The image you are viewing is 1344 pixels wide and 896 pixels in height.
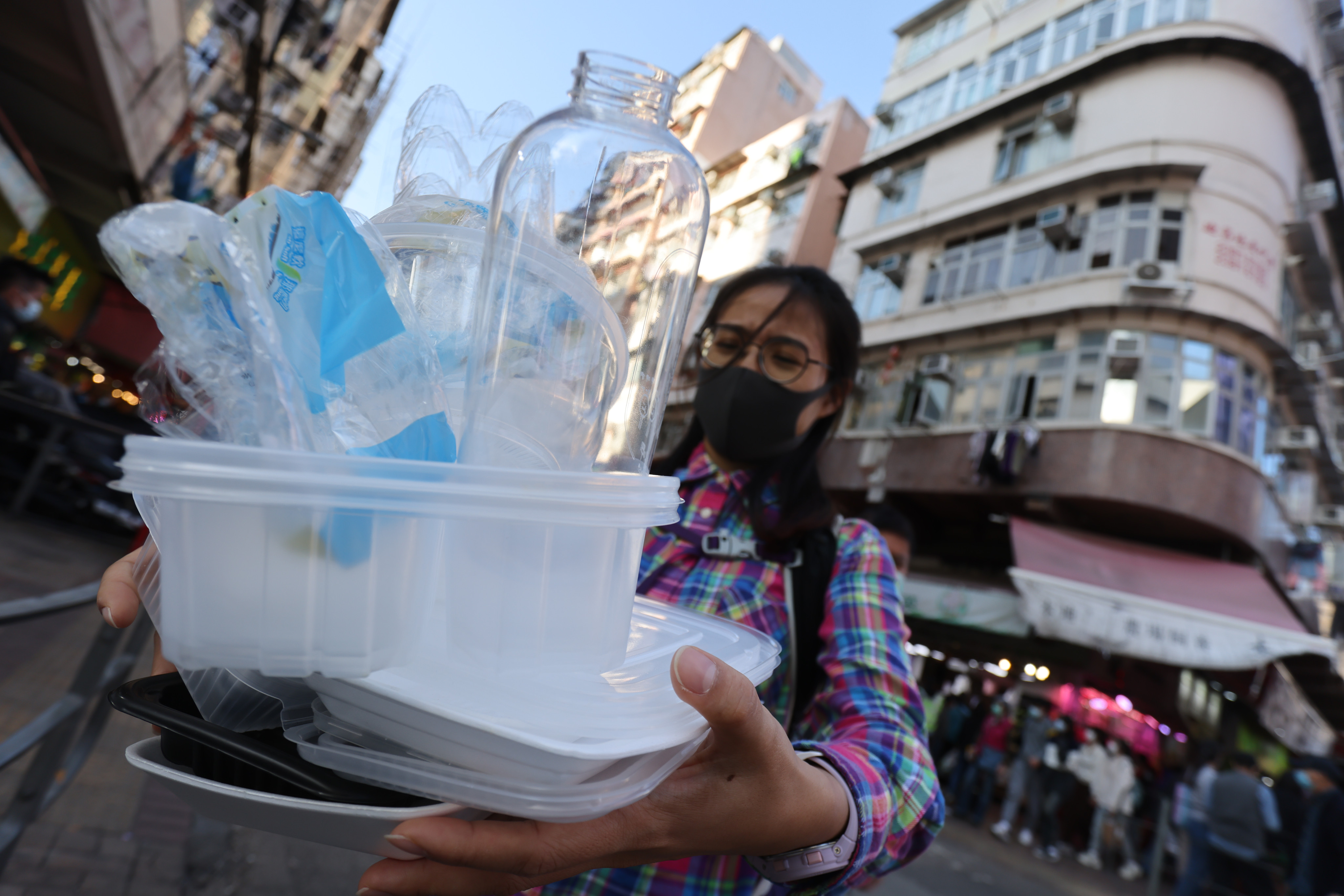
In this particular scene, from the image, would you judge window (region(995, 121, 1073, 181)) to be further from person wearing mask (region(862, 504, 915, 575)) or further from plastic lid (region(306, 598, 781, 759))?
plastic lid (region(306, 598, 781, 759))

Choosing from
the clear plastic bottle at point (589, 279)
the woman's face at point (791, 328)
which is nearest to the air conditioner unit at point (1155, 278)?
the woman's face at point (791, 328)

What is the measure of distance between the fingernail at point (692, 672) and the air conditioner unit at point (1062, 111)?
14.2 m

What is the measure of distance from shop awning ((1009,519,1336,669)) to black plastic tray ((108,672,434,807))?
8.52m

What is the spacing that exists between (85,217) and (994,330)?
49.2 feet

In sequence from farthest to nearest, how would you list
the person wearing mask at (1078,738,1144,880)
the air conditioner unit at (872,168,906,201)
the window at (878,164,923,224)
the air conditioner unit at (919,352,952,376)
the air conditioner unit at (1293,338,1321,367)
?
1. the air conditioner unit at (872,168,906,201)
2. the window at (878,164,923,224)
3. the air conditioner unit at (1293,338,1321,367)
4. the air conditioner unit at (919,352,952,376)
5. the person wearing mask at (1078,738,1144,880)

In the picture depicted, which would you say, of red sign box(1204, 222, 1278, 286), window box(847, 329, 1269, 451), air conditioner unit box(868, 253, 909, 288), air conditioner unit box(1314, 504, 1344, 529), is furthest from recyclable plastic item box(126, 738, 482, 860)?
air conditioner unit box(1314, 504, 1344, 529)

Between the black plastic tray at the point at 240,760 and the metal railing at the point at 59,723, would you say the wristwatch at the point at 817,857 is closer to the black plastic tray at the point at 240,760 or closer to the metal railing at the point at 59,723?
the black plastic tray at the point at 240,760

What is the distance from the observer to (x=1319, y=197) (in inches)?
437

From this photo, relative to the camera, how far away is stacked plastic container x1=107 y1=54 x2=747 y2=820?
1.49ft

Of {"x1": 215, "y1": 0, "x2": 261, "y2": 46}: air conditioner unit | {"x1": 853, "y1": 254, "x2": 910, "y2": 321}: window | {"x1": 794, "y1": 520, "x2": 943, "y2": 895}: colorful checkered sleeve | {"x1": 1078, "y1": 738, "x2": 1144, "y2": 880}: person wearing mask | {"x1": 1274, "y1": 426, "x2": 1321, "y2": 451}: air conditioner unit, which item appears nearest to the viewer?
{"x1": 794, "y1": 520, "x2": 943, "y2": 895}: colorful checkered sleeve

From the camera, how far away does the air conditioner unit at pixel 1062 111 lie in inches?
453

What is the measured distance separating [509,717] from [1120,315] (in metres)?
11.9

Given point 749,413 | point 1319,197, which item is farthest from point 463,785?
point 1319,197

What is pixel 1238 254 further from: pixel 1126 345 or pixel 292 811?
pixel 292 811
